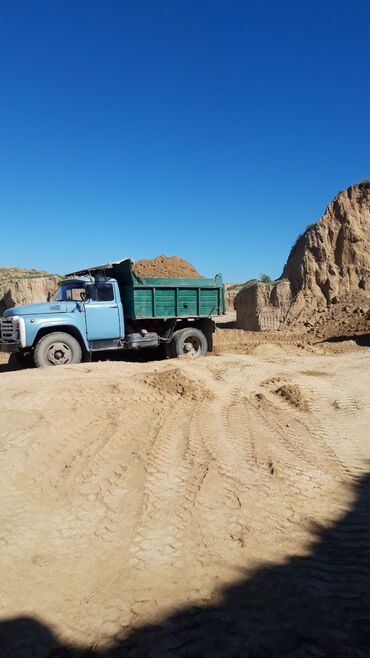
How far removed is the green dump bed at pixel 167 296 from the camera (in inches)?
463

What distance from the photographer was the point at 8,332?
1026 cm

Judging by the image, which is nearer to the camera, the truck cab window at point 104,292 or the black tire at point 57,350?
the black tire at point 57,350

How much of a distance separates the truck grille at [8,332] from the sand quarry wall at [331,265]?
14630mm

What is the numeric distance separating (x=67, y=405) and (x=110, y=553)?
3507 mm

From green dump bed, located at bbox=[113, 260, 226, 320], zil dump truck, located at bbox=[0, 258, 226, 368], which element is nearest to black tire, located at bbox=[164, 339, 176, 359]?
zil dump truck, located at bbox=[0, 258, 226, 368]

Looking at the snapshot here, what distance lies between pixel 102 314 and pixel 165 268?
294 cm

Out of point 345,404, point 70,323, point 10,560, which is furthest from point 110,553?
point 70,323

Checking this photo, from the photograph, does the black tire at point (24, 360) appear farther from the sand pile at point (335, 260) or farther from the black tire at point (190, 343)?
the sand pile at point (335, 260)

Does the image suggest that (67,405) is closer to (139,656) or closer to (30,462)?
(30,462)

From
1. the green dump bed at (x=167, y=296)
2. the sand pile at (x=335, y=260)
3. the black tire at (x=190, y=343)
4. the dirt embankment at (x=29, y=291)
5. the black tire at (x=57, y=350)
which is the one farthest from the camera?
the dirt embankment at (x=29, y=291)

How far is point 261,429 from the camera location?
6.72m

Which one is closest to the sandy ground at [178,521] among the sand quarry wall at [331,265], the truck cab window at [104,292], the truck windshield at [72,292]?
the truck cab window at [104,292]

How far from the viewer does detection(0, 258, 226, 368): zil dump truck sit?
10352mm

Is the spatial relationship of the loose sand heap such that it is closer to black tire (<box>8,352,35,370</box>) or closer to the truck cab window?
the truck cab window
